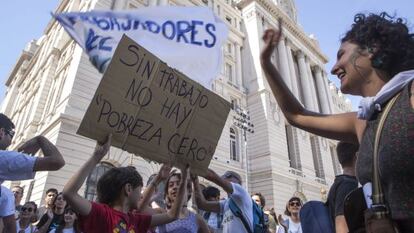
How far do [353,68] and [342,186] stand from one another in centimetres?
113

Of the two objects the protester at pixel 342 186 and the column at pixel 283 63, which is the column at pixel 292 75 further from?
the protester at pixel 342 186

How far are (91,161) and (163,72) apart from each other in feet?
2.91

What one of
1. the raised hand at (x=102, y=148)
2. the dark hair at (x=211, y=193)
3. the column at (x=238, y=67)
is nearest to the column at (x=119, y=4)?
the column at (x=238, y=67)

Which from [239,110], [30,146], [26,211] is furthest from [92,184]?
[239,110]

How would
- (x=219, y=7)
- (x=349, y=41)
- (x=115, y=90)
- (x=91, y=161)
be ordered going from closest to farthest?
(x=349, y=41) < (x=91, y=161) < (x=115, y=90) < (x=219, y=7)

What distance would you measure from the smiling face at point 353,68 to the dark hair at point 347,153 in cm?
119

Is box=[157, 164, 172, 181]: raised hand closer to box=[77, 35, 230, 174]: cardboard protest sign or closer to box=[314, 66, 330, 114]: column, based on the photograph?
box=[77, 35, 230, 174]: cardboard protest sign

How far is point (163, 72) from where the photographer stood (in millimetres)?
2295

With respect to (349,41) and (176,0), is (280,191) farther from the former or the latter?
(349,41)

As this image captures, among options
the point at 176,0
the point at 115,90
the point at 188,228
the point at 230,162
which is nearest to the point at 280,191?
the point at 230,162

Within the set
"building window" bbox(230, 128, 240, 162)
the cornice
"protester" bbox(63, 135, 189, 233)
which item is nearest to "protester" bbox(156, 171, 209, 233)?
"protester" bbox(63, 135, 189, 233)

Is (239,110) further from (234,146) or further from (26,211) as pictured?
(26,211)

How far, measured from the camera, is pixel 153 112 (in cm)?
224

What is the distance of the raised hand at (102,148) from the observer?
6.27 ft
